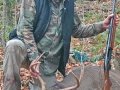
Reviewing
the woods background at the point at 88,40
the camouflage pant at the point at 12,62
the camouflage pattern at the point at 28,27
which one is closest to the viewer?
the camouflage pant at the point at 12,62

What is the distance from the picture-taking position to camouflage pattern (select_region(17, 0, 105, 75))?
5.43 m

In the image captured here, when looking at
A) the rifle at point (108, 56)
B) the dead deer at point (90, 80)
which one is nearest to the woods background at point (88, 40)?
the dead deer at point (90, 80)

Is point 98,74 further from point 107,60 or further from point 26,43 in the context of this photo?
point 26,43

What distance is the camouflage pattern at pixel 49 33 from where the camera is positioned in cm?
543

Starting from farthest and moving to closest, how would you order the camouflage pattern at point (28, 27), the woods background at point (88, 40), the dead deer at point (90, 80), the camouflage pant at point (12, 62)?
1. the woods background at point (88, 40)
2. the dead deer at point (90, 80)
3. the camouflage pattern at point (28, 27)
4. the camouflage pant at point (12, 62)

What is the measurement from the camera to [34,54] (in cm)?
542

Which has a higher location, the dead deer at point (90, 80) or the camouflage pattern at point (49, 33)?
the camouflage pattern at point (49, 33)

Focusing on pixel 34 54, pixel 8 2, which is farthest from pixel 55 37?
pixel 8 2

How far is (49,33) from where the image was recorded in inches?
225

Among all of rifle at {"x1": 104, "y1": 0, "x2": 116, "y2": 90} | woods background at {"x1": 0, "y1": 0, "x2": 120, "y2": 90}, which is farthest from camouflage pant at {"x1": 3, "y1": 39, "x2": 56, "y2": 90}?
woods background at {"x1": 0, "y1": 0, "x2": 120, "y2": 90}

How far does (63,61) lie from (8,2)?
21.9 feet

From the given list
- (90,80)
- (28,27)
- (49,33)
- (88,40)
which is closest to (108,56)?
(90,80)

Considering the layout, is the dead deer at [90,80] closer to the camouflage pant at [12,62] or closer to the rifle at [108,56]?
the camouflage pant at [12,62]

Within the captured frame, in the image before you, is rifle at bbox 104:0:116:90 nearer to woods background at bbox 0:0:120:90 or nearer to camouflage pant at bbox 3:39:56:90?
camouflage pant at bbox 3:39:56:90
